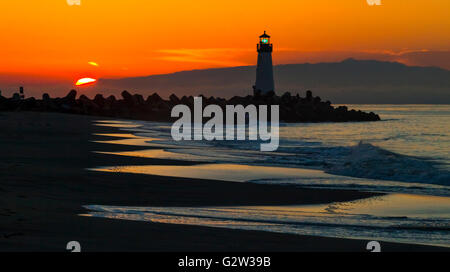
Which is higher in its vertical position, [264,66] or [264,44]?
[264,44]

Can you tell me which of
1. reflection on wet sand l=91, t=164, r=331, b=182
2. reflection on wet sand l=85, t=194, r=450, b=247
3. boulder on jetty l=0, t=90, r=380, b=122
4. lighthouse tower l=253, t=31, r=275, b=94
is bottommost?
reflection on wet sand l=85, t=194, r=450, b=247

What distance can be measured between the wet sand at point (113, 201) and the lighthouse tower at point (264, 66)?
5213cm

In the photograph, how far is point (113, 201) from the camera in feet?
29.5

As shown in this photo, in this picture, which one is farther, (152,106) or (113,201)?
(152,106)

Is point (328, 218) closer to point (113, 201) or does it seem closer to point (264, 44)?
point (113, 201)

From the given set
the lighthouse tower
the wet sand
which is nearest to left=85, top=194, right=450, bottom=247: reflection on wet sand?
the wet sand

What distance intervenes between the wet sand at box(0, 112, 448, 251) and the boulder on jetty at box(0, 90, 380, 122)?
122 feet

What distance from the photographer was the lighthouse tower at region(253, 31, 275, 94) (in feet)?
220

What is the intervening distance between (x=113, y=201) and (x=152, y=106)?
5170cm

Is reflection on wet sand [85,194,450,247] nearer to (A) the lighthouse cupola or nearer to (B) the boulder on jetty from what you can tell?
(B) the boulder on jetty

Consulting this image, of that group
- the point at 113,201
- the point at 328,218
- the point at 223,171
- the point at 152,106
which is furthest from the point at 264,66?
the point at 328,218

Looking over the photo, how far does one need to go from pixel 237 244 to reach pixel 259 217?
2003 mm
